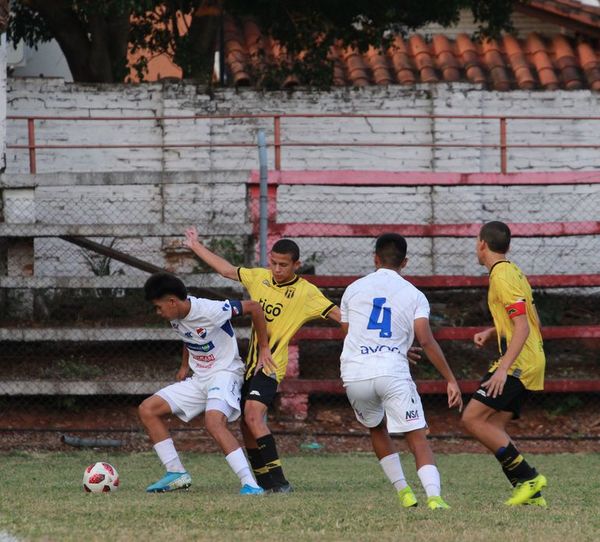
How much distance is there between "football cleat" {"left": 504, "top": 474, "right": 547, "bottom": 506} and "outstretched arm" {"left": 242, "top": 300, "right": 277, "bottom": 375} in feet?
6.34

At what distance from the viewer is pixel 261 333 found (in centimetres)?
840

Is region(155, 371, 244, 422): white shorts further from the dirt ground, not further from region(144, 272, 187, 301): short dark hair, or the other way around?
the dirt ground

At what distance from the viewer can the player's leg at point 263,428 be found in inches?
331

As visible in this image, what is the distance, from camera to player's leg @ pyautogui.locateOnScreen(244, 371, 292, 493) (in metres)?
8.40

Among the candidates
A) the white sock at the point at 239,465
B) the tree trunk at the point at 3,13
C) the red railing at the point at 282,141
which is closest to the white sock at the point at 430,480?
the white sock at the point at 239,465

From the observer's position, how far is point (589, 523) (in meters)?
6.17

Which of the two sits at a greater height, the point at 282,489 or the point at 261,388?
the point at 261,388

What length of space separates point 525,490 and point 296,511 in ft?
5.17

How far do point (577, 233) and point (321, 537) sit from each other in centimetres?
997

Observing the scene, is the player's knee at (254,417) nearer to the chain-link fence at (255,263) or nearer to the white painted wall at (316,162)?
the chain-link fence at (255,263)

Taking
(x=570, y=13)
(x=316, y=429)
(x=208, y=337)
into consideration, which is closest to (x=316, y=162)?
(x=316, y=429)

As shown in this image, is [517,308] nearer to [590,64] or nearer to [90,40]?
[90,40]

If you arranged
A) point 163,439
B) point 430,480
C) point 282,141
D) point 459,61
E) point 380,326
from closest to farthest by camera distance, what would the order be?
point 430,480
point 380,326
point 163,439
point 282,141
point 459,61

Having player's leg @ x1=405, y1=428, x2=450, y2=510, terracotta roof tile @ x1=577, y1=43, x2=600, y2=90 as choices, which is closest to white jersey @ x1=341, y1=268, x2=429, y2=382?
player's leg @ x1=405, y1=428, x2=450, y2=510
